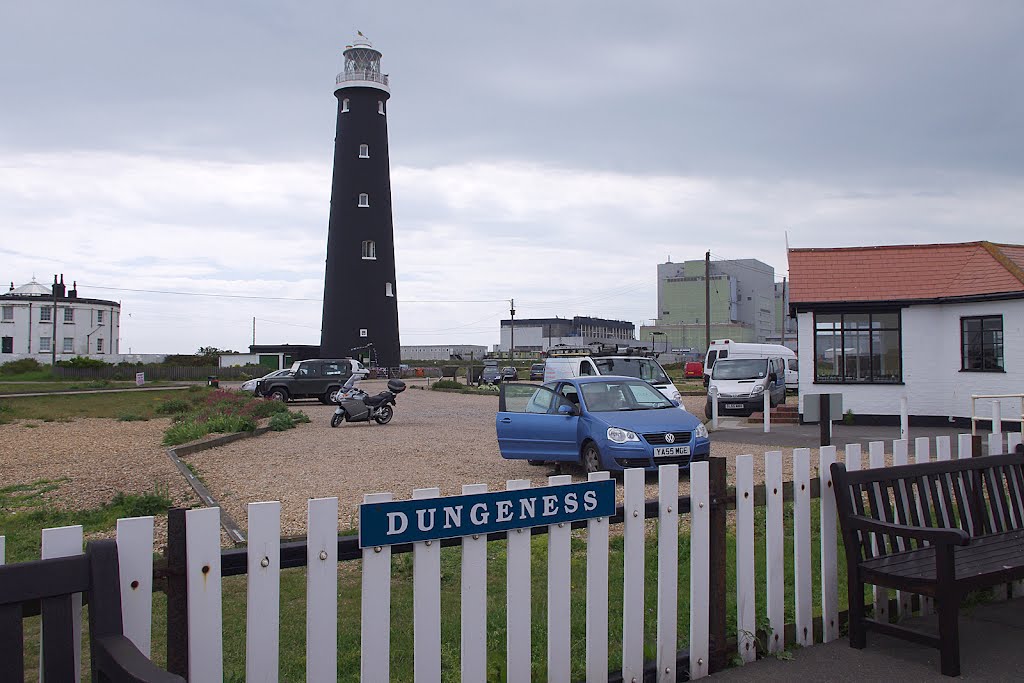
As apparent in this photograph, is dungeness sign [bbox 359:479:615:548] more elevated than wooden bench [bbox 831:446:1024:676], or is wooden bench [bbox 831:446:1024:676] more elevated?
dungeness sign [bbox 359:479:615:548]

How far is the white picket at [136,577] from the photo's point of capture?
2.78m

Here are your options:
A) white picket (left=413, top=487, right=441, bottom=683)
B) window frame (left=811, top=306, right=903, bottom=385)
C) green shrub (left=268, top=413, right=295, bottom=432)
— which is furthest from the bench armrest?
green shrub (left=268, top=413, right=295, bottom=432)

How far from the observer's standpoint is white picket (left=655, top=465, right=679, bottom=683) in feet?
13.7

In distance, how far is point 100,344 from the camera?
87312mm

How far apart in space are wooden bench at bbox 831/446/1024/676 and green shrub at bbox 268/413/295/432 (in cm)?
1831

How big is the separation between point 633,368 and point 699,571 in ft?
63.5

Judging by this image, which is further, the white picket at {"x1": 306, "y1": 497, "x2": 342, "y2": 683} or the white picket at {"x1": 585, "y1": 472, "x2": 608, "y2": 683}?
the white picket at {"x1": 585, "y1": 472, "x2": 608, "y2": 683}

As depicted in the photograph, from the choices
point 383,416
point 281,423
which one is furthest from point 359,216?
point 281,423

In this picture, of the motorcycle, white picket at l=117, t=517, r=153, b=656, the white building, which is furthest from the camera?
the white building

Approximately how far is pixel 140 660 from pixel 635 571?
92.0 inches

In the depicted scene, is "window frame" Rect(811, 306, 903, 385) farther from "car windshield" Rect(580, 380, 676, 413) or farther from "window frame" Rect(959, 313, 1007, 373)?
"car windshield" Rect(580, 380, 676, 413)

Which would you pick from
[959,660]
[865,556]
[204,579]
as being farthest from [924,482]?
[204,579]

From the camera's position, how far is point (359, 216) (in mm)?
55438

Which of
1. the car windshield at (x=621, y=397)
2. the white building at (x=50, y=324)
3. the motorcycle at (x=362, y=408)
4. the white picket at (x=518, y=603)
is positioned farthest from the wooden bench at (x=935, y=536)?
the white building at (x=50, y=324)
